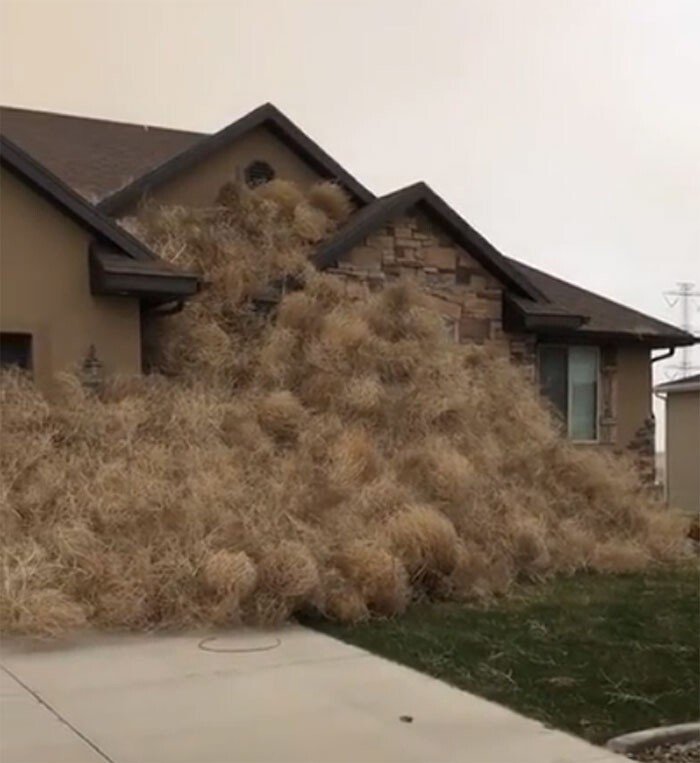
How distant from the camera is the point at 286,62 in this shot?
58.7ft

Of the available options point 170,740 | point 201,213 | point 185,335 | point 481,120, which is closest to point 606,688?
point 170,740

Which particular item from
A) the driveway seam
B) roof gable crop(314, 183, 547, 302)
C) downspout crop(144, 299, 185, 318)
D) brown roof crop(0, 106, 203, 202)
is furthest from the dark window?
the driveway seam

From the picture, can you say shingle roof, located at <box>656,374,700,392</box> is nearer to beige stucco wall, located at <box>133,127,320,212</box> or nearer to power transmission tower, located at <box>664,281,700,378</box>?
power transmission tower, located at <box>664,281,700,378</box>

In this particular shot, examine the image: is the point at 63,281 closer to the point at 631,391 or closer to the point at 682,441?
the point at 631,391

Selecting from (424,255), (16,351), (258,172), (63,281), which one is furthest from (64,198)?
(424,255)

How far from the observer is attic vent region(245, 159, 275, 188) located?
16859 millimetres

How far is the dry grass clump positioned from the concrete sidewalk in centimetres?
99

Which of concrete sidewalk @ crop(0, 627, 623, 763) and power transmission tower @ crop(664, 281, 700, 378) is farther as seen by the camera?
power transmission tower @ crop(664, 281, 700, 378)

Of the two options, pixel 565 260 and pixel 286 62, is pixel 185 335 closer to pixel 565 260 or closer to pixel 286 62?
pixel 286 62

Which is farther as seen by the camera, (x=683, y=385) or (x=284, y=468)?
(x=683, y=385)

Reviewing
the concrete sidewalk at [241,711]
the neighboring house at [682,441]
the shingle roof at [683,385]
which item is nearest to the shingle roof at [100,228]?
the concrete sidewalk at [241,711]

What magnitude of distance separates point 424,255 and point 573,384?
3.75 meters

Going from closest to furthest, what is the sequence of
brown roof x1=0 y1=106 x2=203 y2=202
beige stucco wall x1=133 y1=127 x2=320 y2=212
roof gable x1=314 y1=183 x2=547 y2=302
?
roof gable x1=314 y1=183 x2=547 y2=302
beige stucco wall x1=133 y1=127 x2=320 y2=212
brown roof x1=0 y1=106 x2=203 y2=202

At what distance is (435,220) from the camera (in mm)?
16125
